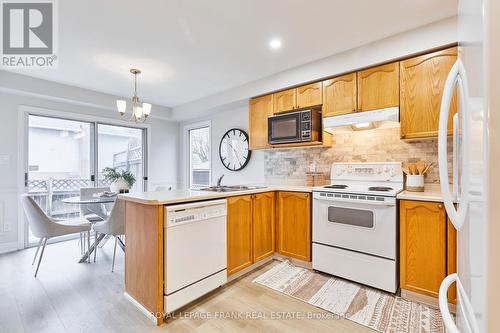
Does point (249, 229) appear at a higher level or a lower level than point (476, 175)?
lower

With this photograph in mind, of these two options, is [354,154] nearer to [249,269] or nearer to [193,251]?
[249,269]

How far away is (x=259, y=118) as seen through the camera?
3.45 meters

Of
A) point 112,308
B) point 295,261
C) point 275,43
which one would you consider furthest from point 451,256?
point 112,308

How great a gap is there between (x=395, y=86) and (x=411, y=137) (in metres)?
0.53

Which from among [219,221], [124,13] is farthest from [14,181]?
[219,221]

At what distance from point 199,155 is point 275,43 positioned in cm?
313

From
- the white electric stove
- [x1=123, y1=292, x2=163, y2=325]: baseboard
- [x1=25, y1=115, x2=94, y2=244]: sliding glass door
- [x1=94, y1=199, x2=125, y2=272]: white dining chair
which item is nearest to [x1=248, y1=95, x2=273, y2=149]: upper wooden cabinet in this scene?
the white electric stove

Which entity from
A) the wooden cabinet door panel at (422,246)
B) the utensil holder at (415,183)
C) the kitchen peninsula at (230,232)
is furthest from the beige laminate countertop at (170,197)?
the utensil holder at (415,183)

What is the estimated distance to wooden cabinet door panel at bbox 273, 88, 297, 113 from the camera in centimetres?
309

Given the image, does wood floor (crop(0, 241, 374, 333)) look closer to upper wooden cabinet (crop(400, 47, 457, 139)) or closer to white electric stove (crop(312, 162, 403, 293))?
white electric stove (crop(312, 162, 403, 293))

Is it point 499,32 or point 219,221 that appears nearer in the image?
point 499,32

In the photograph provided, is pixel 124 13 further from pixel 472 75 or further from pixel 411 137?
pixel 411 137

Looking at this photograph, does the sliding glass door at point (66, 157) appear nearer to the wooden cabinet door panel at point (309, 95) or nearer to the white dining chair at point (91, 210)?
the white dining chair at point (91, 210)

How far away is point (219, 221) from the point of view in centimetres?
218
